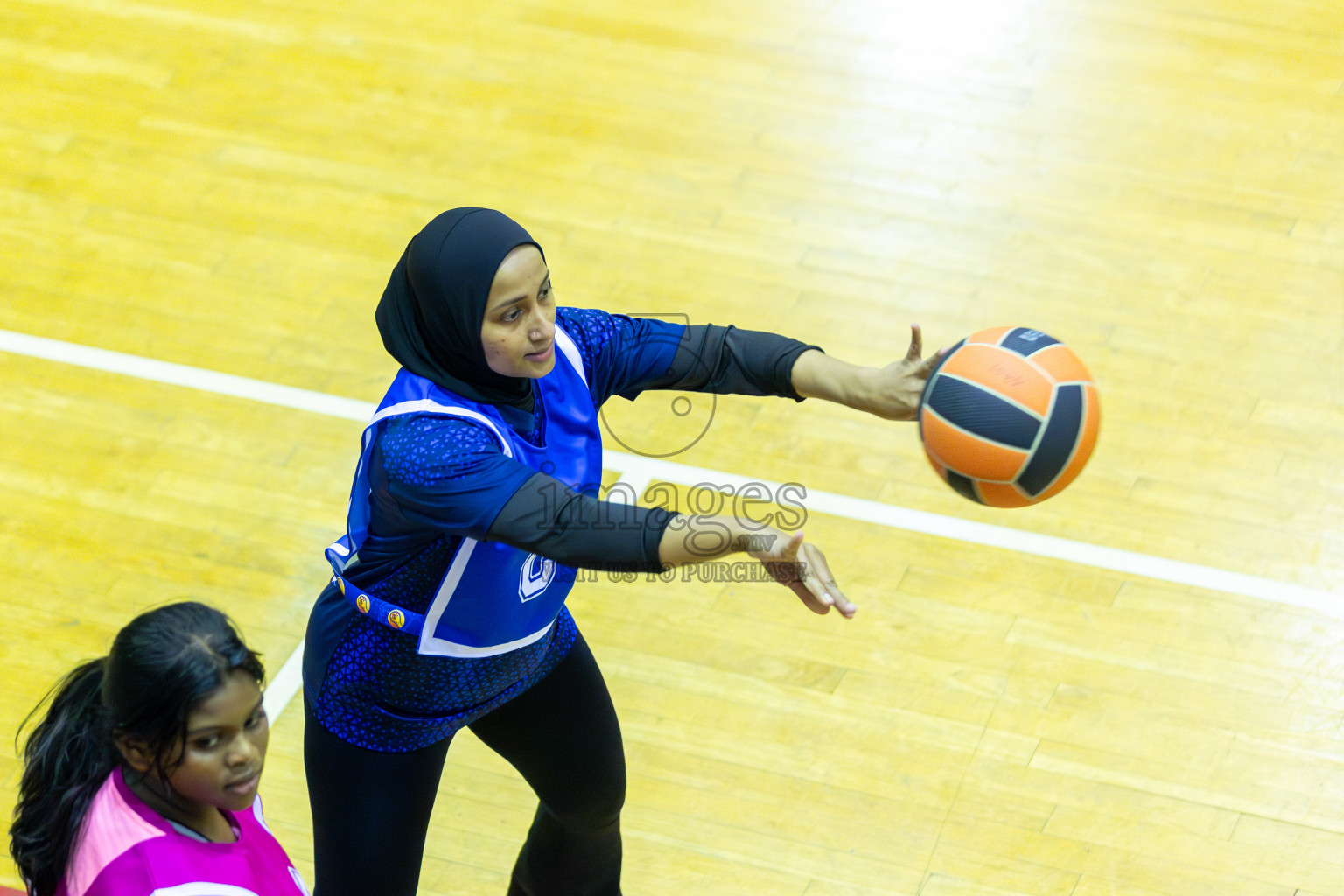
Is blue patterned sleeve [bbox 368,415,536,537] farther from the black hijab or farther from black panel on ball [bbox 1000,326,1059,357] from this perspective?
black panel on ball [bbox 1000,326,1059,357]

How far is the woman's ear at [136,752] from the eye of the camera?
2328 millimetres

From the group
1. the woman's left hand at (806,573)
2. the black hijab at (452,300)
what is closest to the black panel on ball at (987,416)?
the woman's left hand at (806,573)

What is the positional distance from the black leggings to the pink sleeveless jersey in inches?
22.4

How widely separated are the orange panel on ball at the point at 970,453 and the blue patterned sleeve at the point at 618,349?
0.61 metres

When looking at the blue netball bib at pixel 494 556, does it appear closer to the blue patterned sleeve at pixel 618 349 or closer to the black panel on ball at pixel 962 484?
the blue patterned sleeve at pixel 618 349

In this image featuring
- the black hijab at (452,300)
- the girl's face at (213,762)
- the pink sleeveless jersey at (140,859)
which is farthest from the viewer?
the black hijab at (452,300)

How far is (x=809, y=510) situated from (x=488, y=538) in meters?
2.59

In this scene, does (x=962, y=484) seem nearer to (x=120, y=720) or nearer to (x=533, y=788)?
(x=533, y=788)

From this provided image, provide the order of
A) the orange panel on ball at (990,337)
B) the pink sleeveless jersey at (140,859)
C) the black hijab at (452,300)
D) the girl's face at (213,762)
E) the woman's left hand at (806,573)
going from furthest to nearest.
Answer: the orange panel on ball at (990,337) → the black hijab at (452,300) → the woman's left hand at (806,573) → the girl's face at (213,762) → the pink sleeveless jersey at (140,859)

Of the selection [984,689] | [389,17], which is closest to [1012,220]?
→ [984,689]

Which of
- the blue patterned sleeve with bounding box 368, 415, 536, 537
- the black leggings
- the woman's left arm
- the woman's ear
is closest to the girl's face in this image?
the woman's ear

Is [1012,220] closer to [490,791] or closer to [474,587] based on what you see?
[490,791]

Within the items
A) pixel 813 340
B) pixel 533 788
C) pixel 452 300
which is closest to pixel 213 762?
pixel 452 300

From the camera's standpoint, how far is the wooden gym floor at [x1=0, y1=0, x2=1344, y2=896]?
4211 mm
